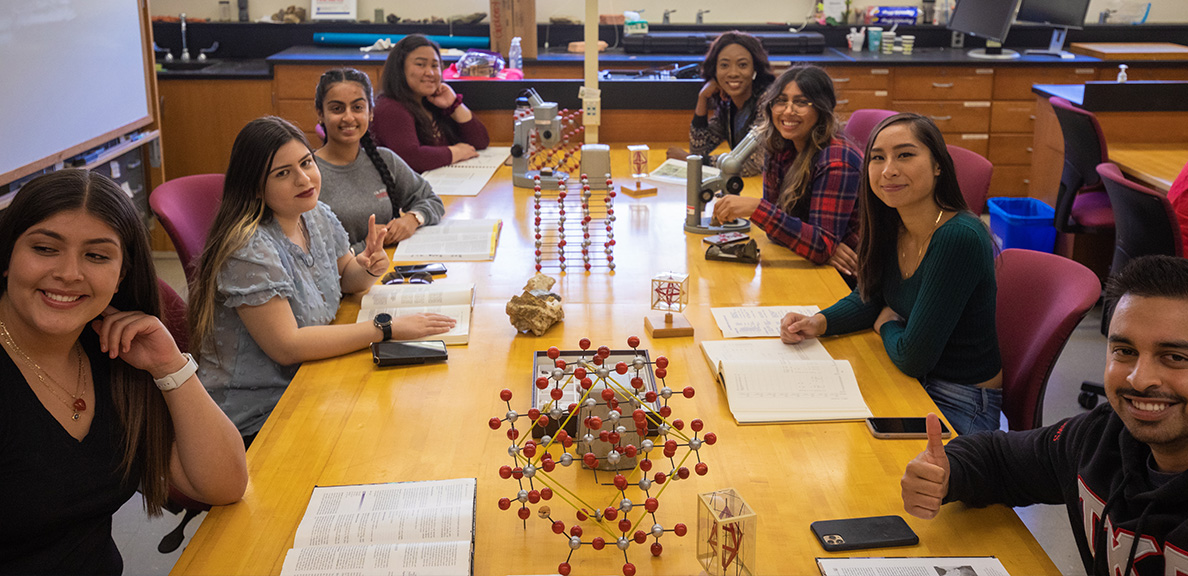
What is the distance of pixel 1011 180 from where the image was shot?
19.8 ft

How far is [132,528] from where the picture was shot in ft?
9.25

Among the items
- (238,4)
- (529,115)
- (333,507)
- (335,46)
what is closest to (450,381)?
(333,507)

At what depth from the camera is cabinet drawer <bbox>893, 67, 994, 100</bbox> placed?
582 cm

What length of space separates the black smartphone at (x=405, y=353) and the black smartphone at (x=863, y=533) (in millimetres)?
980

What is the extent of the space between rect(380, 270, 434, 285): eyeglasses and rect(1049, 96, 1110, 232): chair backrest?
293cm

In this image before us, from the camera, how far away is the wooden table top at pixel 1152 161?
3.89 metres

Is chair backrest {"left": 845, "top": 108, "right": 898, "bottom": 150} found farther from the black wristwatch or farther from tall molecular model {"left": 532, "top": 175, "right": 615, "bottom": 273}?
the black wristwatch

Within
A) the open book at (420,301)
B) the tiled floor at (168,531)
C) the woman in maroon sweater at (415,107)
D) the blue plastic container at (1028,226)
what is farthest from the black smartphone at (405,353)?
the blue plastic container at (1028,226)

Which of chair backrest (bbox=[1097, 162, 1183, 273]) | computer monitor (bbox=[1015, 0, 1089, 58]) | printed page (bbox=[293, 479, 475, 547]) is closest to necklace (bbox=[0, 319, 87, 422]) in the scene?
printed page (bbox=[293, 479, 475, 547])

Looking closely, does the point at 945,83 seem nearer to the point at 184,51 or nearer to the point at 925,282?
the point at 925,282

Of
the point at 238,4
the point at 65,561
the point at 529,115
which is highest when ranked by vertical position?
the point at 238,4

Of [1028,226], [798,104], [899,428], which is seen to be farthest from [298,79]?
[899,428]

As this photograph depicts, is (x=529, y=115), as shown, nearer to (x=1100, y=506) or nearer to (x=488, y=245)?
(x=488, y=245)

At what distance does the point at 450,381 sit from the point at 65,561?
0.79 meters
